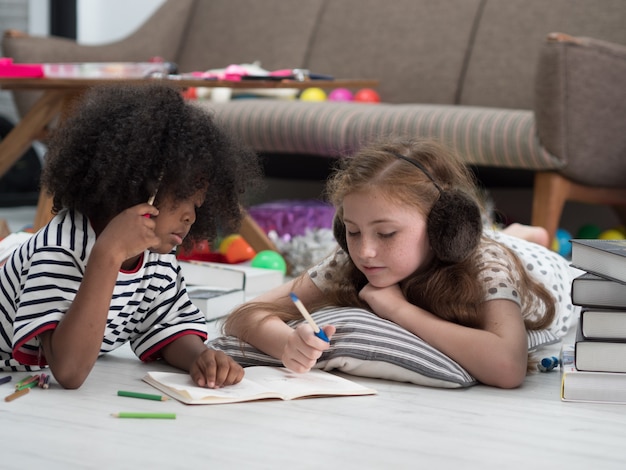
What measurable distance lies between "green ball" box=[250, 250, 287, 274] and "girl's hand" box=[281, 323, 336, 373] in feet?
3.85

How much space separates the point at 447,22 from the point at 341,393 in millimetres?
2507

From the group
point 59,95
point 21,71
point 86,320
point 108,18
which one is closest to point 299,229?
point 59,95

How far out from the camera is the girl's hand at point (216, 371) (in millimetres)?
1420

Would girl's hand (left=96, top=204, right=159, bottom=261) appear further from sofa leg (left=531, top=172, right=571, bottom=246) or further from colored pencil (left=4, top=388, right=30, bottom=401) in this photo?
sofa leg (left=531, top=172, right=571, bottom=246)

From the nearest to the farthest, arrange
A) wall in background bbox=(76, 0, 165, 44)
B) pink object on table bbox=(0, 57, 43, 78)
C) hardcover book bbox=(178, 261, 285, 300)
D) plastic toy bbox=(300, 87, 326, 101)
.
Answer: hardcover book bbox=(178, 261, 285, 300) < pink object on table bbox=(0, 57, 43, 78) < plastic toy bbox=(300, 87, 326, 101) < wall in background bbox=(76, 0, 165, 44)

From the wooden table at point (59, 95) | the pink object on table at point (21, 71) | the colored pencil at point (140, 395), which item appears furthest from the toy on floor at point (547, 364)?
the pink object on table at point (21, 71)

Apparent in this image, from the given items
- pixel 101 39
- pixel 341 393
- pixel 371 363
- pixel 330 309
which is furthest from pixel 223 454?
pixel 101 39

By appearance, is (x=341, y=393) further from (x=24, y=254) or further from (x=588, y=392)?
(x=24, y=254)

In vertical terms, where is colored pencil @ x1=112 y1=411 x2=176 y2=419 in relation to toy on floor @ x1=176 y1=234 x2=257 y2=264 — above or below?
above

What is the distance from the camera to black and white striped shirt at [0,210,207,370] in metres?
1.39

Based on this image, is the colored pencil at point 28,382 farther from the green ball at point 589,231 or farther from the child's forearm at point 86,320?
the green ball at point 589,231

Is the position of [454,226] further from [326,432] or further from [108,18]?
[108,18]

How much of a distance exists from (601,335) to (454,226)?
0.28 metres

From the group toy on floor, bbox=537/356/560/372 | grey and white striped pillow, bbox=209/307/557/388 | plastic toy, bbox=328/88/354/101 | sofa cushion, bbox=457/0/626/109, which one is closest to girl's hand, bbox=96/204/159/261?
grey and white striped pillow, bbox=209/307/557/388
